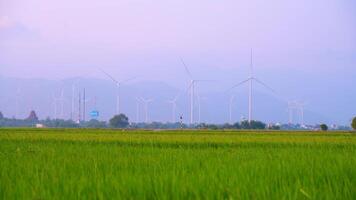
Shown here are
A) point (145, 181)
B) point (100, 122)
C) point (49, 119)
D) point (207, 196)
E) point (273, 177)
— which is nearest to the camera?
point (207, 196)

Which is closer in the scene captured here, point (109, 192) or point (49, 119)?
point (109, 192)

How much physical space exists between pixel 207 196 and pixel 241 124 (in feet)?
303

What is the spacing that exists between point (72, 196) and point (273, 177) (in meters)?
1.76

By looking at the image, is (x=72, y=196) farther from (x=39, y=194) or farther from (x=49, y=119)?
(x=49, y=119)

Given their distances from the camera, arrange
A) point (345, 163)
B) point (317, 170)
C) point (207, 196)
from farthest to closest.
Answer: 1. point (345, 163)
2. point (317, 170)
3. point (207, 196)

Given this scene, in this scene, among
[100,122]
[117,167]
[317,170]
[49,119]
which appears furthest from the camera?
[49,119]

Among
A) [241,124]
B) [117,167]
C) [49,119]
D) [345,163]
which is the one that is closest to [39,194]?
[117,167]

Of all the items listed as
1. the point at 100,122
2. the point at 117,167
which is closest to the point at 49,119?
the point at 100,122

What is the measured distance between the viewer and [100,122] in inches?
5246

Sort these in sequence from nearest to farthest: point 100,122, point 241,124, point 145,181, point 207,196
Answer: point 207,196 → point 145,181 → point 241,124 → point 100,122

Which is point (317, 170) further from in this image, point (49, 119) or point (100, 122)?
point (49, 119)

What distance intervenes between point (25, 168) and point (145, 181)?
216cm

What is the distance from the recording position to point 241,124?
312ft

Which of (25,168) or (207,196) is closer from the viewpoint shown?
(207,196)
